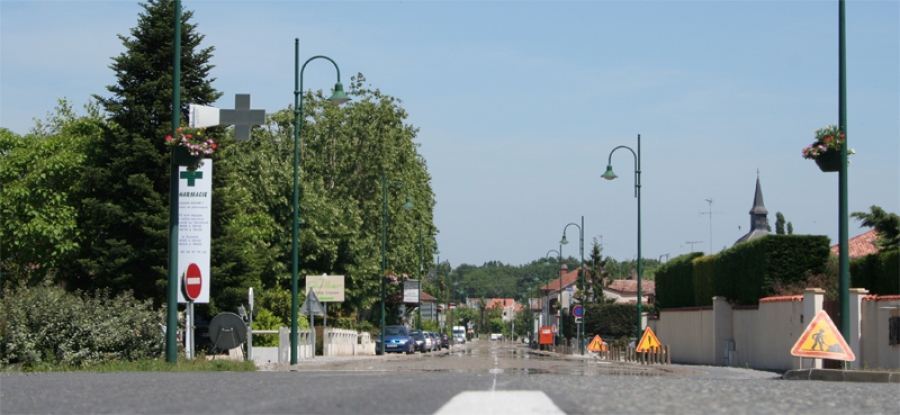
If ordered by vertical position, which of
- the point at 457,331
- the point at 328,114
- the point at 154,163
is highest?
the point at 328,114

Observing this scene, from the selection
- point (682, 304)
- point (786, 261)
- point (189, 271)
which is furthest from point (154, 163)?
point (682, 304)

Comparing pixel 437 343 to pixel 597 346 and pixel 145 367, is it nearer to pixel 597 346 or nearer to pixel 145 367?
pixel 597 346

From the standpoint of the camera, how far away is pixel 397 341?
55.5 meters

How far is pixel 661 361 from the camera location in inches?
1353

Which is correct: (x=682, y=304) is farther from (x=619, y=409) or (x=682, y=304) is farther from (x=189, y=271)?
(x=619, y=409)

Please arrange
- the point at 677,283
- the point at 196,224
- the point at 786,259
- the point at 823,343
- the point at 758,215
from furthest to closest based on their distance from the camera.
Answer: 1. the point at 758,215
2. the point at 677,283
3. the point at 786,259
4. the point at 196,224
5. the point at 823,343

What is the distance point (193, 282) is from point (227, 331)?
1513 millimetres

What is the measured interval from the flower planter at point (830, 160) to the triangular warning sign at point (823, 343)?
2843mm

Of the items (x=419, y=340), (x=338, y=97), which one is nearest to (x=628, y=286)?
(x=419, y=340)

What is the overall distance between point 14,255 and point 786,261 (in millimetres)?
27868

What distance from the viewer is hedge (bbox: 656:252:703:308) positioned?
4419cm

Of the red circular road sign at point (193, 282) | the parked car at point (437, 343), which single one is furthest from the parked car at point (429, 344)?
the red circular road sign at point (193, 282)

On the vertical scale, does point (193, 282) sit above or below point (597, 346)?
above

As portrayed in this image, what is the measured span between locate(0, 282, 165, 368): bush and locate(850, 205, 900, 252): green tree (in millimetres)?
25198
